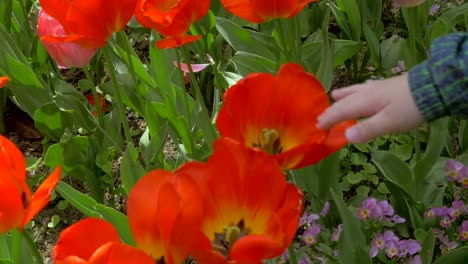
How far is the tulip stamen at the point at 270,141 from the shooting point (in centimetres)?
99

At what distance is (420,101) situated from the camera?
0.88m

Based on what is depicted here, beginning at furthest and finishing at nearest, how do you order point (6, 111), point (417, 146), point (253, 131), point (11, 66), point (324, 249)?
point (6, 111), point (11, 66), point (417, 146), point (324, 249), point (253, 131)

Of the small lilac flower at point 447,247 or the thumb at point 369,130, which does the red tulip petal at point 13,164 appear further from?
the small lilac flower at point 447,247

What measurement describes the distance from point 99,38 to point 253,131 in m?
0.34

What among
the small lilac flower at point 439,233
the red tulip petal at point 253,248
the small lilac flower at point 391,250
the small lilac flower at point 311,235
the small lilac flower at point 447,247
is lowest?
the small lilac flower at point 447,247

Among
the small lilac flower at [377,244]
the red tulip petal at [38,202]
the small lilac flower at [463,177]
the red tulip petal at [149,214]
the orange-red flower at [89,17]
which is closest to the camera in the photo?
the red tulip petal at [149,214]

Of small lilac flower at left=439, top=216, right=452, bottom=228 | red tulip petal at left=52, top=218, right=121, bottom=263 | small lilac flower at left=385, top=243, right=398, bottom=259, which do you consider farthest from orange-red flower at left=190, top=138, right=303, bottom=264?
small lilac flower at left=439, top=216, right=452, bottom=228

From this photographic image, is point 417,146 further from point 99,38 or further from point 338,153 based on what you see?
point 99,38

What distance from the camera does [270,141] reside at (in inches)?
39.6

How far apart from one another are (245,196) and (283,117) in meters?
0.16

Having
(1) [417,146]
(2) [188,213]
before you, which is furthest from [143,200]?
(1) [417,146]

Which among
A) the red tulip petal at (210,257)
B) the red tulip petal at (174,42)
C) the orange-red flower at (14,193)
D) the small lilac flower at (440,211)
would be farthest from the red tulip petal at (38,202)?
the small lilac flower at (440,211)

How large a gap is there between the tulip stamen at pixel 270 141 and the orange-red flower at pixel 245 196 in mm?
121

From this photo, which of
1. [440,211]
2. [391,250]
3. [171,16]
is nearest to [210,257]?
[171,16]
